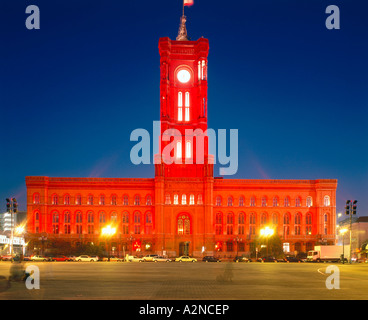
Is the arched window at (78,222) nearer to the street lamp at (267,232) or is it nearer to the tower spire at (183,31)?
the street lamp at (267,232)

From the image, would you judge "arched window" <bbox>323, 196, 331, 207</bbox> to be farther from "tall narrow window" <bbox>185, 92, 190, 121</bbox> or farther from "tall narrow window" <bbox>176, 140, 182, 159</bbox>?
"tall narrow window" <bbox>185, 92, 190, 121</bbox>

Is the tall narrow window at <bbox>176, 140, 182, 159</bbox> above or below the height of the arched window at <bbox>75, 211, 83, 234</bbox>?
above

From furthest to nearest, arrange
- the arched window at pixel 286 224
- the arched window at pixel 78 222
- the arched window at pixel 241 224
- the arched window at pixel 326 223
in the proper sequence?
the arched window at pixel 286 224
the arched window at pixel 241 224
the arched window at pixel 326 223
the arched window at pixel 78 222

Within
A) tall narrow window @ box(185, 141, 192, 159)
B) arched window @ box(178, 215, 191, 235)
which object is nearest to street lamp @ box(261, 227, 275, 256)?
arched window @ box(178, 215, 191, 235)

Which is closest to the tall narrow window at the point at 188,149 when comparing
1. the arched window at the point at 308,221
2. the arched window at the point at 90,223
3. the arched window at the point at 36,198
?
the arched window at the point at 90,223

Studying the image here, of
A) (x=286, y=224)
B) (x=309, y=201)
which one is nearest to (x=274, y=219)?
(x=286, y=224)

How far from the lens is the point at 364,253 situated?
106 meters

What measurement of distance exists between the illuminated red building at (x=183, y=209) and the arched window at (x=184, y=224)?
0.69ft

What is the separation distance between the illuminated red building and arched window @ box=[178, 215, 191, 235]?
21cm

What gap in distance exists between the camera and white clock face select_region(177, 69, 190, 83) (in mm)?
119312

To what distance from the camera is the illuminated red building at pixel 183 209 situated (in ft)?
352

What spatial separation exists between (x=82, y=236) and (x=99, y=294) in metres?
85.9

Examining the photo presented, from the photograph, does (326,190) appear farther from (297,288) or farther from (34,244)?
(297,288)

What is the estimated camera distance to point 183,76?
119562mm
